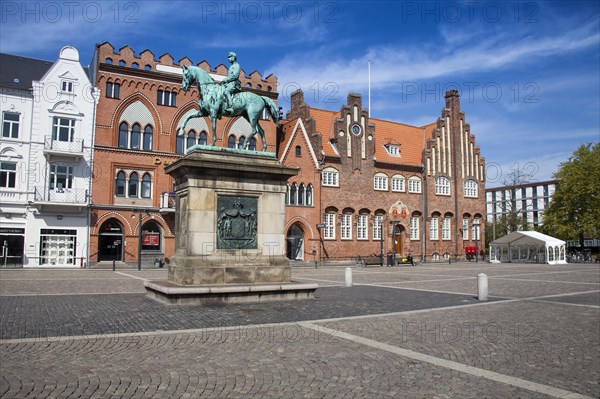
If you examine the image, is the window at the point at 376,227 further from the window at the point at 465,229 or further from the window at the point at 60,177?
the window at the point at 60,177

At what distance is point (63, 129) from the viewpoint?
128 ft

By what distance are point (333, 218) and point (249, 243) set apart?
34.5 meters

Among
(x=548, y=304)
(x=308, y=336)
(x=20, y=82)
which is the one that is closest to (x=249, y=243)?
(x=308, y=336)

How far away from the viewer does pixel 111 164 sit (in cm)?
4047

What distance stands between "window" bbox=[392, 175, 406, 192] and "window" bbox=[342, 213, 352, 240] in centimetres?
679

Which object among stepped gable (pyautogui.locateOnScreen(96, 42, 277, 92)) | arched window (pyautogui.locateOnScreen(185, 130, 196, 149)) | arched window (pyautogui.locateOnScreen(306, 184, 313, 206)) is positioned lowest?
arched window (pyautogui.locateOnScreen(306, 184, 313, 206))

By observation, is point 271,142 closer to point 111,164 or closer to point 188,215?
point 111,164

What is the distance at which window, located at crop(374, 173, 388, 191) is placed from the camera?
52.1 metres

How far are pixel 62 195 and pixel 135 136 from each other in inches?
298

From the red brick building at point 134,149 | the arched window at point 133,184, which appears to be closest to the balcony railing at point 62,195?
the red brick building at point 134,149

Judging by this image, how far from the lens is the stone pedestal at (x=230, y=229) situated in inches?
533

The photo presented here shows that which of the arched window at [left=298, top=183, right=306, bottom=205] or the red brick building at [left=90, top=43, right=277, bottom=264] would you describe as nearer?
the red brick building at [left=90, top=43, right=277, bottom=264]

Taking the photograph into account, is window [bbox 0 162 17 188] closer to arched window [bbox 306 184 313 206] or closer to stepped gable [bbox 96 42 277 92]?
stepped gable [bbox 96 42 277 92]

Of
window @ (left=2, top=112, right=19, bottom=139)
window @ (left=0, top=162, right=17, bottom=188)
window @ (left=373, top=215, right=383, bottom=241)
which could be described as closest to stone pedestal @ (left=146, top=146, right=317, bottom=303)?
window @ (left=0, top=162, right=17, bottom=188)
